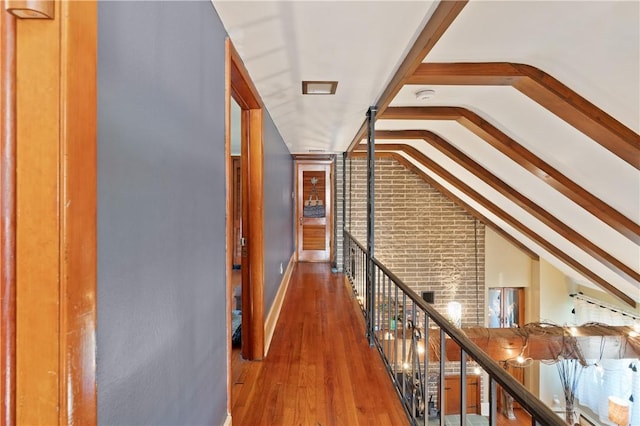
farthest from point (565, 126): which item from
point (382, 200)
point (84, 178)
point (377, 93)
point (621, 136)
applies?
point (382, 200)

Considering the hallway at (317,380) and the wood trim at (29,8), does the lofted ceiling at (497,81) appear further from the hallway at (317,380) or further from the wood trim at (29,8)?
the hallway at (317,380)

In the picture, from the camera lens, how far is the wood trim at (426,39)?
1.38 meters

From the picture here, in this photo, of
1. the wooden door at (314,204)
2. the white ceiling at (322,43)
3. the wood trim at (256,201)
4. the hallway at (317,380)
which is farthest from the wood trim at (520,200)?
the hallway at (317,380)

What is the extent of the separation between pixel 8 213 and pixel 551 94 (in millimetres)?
2587

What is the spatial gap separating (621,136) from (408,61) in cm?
137

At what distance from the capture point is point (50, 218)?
57cm

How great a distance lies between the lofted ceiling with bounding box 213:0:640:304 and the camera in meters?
1.54

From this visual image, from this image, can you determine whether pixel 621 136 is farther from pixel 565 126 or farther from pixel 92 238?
pixel 92 238

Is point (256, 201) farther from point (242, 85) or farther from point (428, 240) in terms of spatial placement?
point (428, 240)

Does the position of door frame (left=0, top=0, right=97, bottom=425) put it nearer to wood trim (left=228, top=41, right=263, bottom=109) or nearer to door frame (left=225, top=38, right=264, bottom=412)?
wood trim (left=228, top=41, right=263, bottom=109)

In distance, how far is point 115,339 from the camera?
2.42 ft

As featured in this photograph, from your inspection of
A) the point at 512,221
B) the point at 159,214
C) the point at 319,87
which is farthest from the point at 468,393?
the point at 159,214

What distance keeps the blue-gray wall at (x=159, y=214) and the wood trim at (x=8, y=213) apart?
0.14 m

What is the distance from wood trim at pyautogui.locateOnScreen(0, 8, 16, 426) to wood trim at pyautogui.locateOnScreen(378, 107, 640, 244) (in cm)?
281
